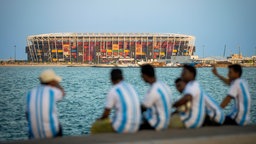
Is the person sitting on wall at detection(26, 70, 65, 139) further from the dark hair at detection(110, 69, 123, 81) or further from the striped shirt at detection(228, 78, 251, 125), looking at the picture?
the striped shirt at detection(228, 78, 251, 125)

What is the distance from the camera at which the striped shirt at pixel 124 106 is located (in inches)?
208

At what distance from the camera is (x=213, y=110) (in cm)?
607

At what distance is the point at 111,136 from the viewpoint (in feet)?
17.3

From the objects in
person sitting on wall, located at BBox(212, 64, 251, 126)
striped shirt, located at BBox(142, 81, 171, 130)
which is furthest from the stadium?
striped shirt, located at BBox(142, 81, 171, 130)

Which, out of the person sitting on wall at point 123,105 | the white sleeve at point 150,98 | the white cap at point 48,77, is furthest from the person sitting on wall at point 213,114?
the white cap at point 48,77

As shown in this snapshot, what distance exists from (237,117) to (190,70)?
1090 mm

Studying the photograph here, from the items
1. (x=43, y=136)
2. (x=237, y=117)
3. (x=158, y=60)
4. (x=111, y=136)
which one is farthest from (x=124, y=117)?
(x=158, y=60)

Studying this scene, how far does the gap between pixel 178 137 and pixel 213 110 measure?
3.49 feet

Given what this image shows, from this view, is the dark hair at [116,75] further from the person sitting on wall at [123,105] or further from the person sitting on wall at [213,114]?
the person sitting on wall at [213,114]

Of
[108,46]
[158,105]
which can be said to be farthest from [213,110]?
[108,46]

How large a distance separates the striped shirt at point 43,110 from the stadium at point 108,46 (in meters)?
123

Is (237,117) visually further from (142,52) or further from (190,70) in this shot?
(142,52)

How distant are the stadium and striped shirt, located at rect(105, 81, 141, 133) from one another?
402ft

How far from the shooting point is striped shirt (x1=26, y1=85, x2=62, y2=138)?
17.2 ft
